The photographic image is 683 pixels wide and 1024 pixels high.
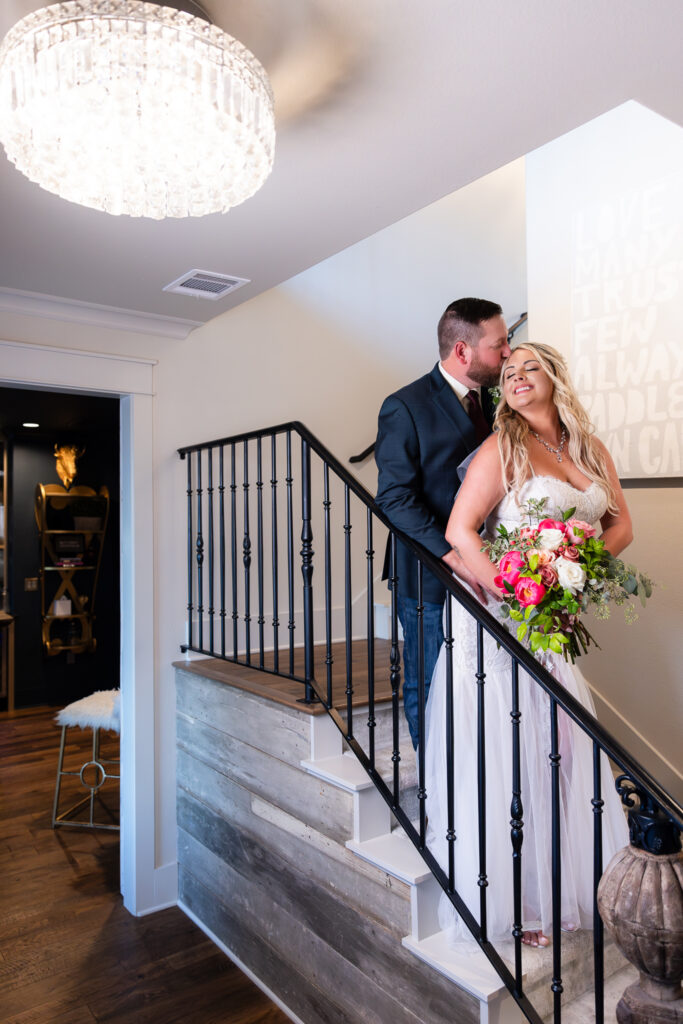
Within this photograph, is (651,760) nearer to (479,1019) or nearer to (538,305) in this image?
(479,1019)

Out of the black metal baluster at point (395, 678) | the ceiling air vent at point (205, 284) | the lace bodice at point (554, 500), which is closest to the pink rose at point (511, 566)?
the lace bodice at point (554, 500)

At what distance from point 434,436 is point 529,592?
73 cm

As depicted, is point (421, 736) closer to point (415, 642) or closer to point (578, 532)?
point (415, 642)

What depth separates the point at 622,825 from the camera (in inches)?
81.1

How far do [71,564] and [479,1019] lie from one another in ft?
20.3

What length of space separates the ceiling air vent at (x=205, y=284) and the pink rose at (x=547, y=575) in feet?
5.82

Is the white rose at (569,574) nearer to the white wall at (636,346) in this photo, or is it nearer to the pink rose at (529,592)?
the pink rose at (529,592)

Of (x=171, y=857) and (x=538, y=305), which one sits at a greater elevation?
(x=538, y=305)

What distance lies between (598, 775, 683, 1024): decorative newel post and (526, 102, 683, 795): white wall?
1694 millimetres

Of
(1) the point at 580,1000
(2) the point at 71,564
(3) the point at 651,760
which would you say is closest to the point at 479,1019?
(1) the point at 580,1000

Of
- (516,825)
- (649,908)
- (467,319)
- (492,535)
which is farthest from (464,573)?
(649,908)

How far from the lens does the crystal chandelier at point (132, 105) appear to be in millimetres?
1375

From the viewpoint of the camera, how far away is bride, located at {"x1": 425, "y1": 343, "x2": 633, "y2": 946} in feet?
6.56

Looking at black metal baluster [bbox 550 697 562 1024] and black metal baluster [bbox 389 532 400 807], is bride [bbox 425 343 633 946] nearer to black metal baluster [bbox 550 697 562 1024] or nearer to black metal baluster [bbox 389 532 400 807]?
black metal baluster [bbox 389 532 400 807]
